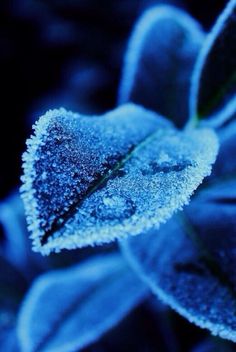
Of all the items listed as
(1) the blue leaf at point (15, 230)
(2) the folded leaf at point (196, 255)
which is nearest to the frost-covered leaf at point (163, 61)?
(2) the folded leaf at point (196, 255)

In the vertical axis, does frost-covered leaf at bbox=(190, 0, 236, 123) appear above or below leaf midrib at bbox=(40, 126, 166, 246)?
above

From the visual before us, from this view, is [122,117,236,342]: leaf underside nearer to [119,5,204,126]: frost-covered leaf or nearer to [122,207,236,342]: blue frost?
[122,207,236,342]: blue frost

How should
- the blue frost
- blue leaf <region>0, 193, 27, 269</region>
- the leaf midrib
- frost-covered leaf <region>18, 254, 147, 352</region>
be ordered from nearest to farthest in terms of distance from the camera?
the leaf midrib → the blue frost → frost-covered leaf <region>18, 254, 147, 352</region> → blue leaf <region>0, 193, 27, 269</region>

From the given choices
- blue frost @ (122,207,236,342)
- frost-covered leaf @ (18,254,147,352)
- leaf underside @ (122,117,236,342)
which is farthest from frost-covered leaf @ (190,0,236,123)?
frost-covered leaf @ (18,254,147,352)

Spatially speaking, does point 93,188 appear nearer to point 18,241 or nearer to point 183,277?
point 183,277

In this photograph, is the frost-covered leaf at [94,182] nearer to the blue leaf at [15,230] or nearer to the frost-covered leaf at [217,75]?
the frost-covered leaf at [217,75]

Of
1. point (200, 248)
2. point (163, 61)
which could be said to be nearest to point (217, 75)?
point (163, 61)
